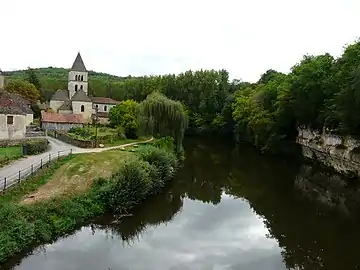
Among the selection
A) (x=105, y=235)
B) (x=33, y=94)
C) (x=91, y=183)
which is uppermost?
(x=33, y=94)

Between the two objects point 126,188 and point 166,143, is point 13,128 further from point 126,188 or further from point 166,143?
point 126,188

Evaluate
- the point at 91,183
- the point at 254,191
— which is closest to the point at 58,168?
the point at 91,183

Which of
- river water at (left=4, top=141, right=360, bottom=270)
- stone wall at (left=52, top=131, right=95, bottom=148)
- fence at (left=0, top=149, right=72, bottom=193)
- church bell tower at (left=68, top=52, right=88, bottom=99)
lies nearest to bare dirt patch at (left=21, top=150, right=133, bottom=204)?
fence at (left=0, top=149, right=72, bottom=193)

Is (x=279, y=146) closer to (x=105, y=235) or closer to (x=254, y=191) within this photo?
(x=254, y=191)

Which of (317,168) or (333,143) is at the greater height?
(333,143)

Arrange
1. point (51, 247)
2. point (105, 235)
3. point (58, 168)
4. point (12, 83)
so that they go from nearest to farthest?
point (51, 247)
point (105, 235)
point (58, 168)
point (12, 83)

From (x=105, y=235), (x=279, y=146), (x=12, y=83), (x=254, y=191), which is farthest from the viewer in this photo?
(x=12, y=83)

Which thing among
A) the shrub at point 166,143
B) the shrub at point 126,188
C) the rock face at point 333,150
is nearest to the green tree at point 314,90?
the rock face at point 333,150

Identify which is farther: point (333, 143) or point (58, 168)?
point (333, 143)
